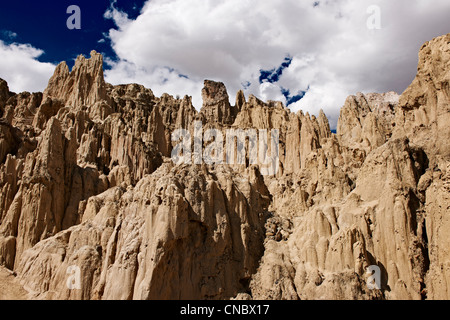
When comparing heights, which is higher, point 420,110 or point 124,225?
point 420,110

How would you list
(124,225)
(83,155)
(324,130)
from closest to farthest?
1. (124,225)
2. (83,155)
3. (324,130)

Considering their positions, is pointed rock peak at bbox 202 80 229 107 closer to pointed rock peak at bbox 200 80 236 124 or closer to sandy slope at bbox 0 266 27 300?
pointed rock peak at bbox 200 80 236 124

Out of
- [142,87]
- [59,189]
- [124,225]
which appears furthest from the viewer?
[142,87]

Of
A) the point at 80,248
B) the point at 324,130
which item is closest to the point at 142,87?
the point at 324,130

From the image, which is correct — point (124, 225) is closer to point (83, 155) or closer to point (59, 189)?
point (59, 189)

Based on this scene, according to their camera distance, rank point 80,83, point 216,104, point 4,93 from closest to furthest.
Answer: point 4,93 → point 80,83 → point 216,104

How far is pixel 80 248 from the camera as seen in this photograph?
2895cm

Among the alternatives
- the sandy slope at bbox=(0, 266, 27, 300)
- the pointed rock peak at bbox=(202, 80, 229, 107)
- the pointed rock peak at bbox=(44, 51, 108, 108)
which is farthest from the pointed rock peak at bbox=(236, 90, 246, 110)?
the sandy slope at bbox=(0, 266, 27, 300)

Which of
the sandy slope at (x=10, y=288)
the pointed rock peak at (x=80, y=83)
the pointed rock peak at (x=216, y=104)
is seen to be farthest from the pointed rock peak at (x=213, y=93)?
the sandy slope at (x=10, y=288)

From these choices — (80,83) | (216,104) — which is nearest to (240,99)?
(216,104)

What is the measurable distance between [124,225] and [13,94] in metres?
59.1

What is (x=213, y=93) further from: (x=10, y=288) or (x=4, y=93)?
(x=10, y=288)

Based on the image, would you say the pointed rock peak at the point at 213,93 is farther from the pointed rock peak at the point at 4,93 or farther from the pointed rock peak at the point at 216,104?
the pointed rock peak at the point at 4,93
